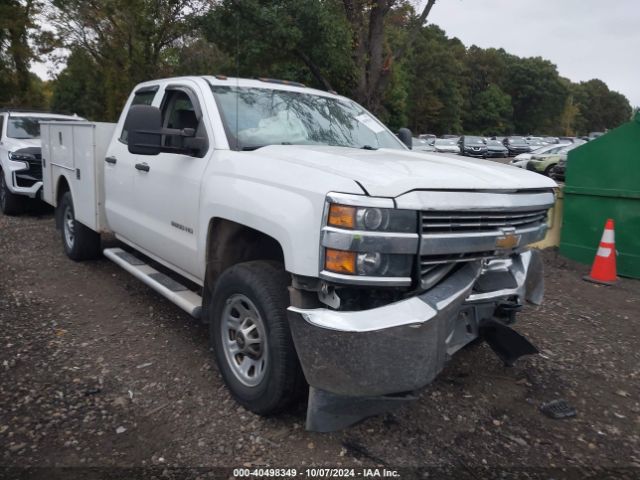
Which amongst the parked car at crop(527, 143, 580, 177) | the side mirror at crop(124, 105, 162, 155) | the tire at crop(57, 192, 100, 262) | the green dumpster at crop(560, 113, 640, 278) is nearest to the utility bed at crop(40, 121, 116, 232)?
the tire at crop(57, 192, 100, 262)

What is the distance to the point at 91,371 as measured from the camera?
12.8 ft

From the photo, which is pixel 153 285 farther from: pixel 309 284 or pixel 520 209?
pixel 520 209

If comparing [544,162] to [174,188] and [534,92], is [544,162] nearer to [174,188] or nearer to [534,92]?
[174,188]

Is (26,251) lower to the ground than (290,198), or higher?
lower

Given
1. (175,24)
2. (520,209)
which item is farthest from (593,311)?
(175,24)

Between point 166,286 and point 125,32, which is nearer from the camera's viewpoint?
point 166,286

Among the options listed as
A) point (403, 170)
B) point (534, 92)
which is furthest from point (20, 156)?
point (534, 92)

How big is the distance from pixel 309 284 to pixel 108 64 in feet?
58.0

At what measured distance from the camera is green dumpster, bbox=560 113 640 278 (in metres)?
6.56

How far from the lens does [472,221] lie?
A: 118 inches

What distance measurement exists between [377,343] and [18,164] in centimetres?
876

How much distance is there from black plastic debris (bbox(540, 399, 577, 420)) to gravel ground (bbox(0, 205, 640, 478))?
5 cm

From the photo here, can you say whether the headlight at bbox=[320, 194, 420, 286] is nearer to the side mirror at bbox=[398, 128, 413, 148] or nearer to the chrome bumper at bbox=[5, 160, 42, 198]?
the side mirror at bbox=[398, 128, 413, 148]

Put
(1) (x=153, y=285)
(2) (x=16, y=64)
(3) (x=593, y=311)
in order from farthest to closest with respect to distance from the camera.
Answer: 1. (2) (x=16, y=64)
2. (3) (x=593, y=311)
3. (1) (x=153, y=285)
